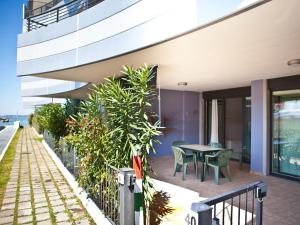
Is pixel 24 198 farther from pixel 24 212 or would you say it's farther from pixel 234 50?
pixel 234 50

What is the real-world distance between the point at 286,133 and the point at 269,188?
78.6 inches

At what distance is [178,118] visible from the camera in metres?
11.1

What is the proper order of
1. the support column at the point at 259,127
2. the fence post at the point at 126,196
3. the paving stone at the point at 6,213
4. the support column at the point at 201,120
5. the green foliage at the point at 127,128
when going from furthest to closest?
the support column at the point at 201,120 → the support column at the point at 259,127 → the paving stone at the point at 6,213 → the green foliage at the point at 127,128 → the fence post at the point at 126,196

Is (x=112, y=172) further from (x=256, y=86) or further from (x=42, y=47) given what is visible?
A: (x=256, y=86)

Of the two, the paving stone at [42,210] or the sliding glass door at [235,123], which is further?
the sliding glass door at [235,123]

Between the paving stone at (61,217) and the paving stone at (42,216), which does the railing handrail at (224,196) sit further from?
the paving stone at (42,216)

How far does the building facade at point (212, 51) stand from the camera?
324 centimetres

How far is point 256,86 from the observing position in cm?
775

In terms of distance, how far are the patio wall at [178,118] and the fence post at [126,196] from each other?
24.0 ft

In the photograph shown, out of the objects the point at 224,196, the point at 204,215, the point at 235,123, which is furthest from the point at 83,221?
the point at 235,123

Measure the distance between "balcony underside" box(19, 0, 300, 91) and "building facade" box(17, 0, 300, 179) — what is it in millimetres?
13

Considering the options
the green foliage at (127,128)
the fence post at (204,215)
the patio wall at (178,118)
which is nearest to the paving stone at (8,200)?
the green foliage at (127,128)

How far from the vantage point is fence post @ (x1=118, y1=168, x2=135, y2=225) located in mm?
3070

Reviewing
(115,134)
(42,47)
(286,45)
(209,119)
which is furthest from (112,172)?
(209,119)
